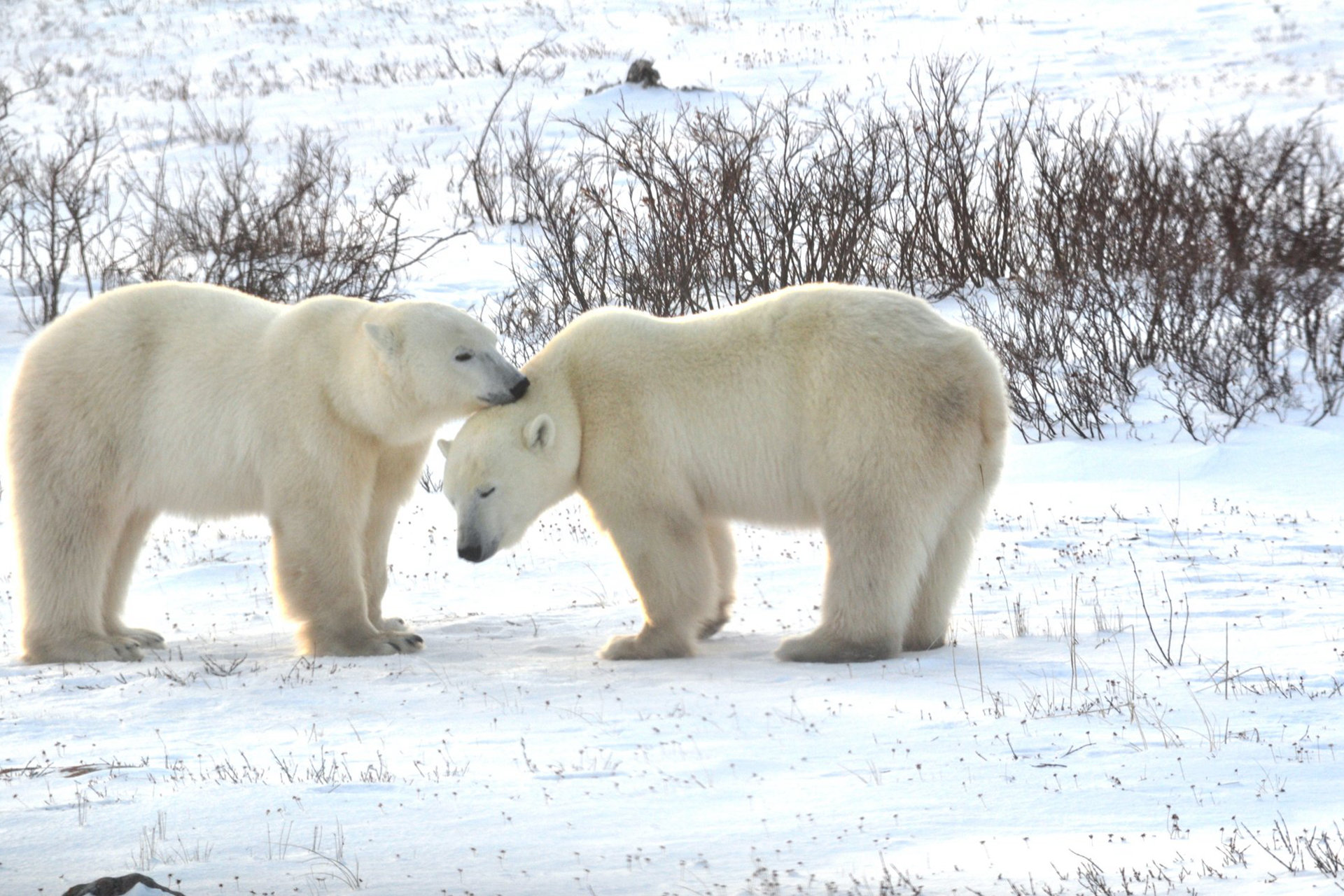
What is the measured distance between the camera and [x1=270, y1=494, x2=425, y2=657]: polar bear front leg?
4.97m

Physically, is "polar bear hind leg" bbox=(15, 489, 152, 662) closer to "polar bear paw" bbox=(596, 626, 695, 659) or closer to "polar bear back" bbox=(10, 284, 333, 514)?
"polar bear back" bbox=(10, 284, 333, 514)

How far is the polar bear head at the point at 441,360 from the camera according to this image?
4.85m

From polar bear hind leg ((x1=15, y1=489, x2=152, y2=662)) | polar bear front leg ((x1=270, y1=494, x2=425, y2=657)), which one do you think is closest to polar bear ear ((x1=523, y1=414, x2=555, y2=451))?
polar bear front leg ((x1=270, y1=494, x2=425, y2=657))

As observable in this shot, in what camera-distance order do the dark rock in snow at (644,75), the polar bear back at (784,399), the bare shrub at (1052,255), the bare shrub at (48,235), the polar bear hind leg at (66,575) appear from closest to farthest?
the polar bear back at (784,399) < the polar bear hind leg at (66,575) < the bare shrub at (1052,255) < the bare shrub at (48,235) < the dark rock in snow at (644,75)

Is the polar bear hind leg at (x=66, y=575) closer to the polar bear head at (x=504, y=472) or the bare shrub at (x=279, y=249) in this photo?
the polar bear head at (x=504, y=472)

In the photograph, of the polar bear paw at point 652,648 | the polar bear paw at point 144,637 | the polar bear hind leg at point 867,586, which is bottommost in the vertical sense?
the polar bear paw at point 144,637

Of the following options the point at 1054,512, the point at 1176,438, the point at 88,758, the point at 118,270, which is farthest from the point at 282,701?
the point at 118,270

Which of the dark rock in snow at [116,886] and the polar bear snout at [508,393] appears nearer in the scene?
the dark rock in snow at [116,886]

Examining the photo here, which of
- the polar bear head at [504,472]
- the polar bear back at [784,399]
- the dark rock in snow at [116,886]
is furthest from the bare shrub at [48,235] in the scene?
the dark rock in snow at [116,886]

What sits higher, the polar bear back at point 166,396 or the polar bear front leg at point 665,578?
the polar bear back at point 166,396

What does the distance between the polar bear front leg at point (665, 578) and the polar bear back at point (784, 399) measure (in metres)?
0.12

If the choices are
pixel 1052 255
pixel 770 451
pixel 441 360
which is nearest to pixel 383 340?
pixel 441 360

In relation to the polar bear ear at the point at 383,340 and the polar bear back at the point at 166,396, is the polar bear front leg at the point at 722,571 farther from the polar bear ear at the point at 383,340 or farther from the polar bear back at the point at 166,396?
the polar bear back at the point at 166,396

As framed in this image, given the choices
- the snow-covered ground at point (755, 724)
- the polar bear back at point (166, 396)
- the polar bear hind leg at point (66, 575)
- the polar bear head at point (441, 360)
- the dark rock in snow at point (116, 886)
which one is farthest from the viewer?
the polar bear hind leg at point (66, 575)
